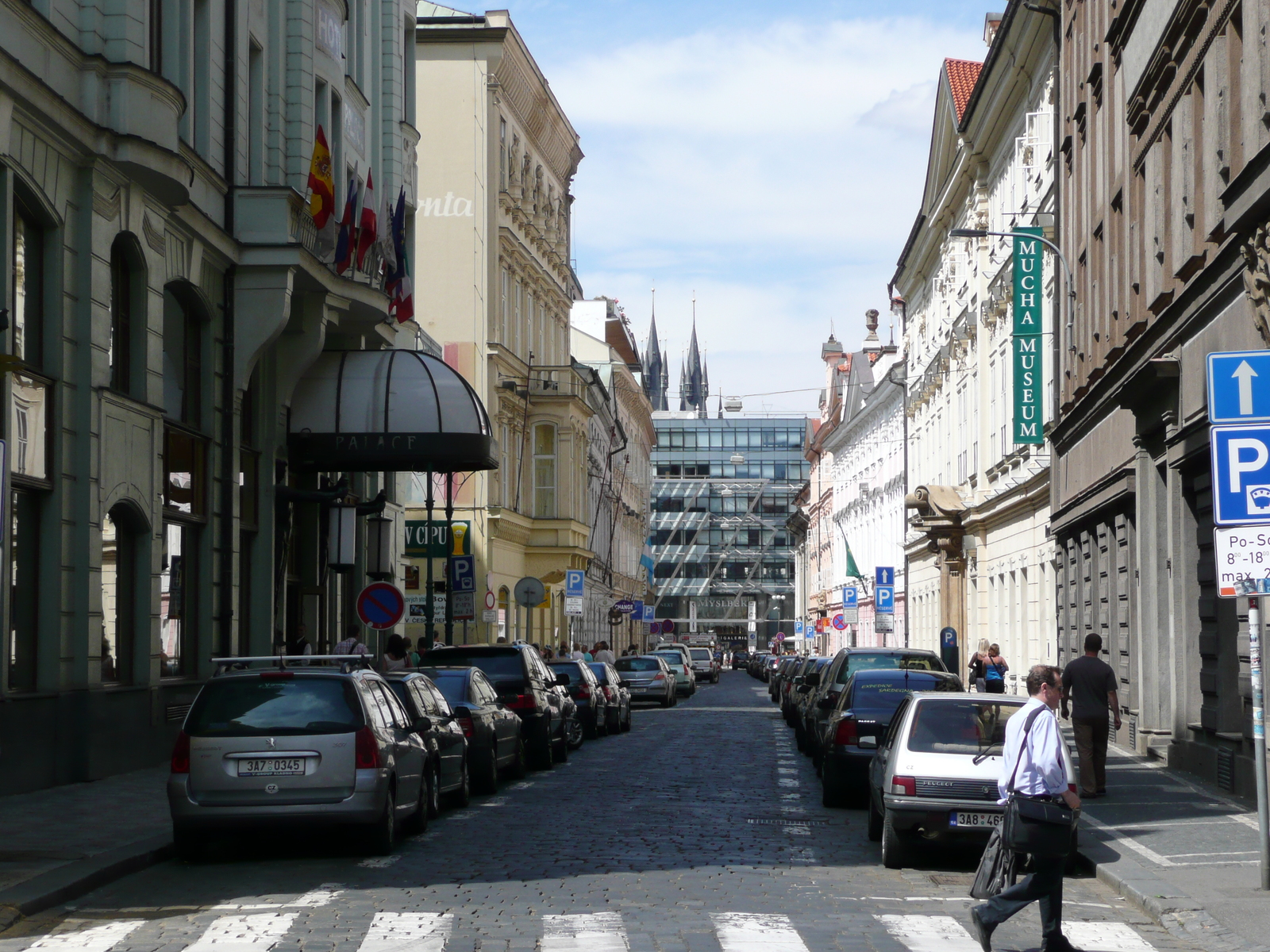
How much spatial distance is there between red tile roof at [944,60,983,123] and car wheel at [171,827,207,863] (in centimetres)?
3617

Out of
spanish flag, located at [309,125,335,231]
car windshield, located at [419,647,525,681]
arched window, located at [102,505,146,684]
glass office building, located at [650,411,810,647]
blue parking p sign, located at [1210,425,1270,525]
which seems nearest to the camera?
blue parking p sign, located at [1210,425,1270,525]

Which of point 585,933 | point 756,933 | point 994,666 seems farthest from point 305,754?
point 994,666

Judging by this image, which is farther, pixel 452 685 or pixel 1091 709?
pixel 452 685

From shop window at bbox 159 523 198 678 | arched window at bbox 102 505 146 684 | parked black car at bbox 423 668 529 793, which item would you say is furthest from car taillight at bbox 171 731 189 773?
shop window at bbox 159 523 198 678

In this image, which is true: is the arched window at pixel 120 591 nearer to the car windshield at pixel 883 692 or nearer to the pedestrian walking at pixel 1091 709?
the car windshield at pixel 883 692

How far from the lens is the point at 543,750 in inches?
943

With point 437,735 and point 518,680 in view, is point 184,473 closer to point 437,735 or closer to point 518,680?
point 518,680

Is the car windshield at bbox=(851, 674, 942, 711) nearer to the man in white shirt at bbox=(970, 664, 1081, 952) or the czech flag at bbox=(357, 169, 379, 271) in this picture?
the man in white shirt at bbox=(970, 664, 1081, 952)

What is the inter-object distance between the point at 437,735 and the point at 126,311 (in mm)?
8311

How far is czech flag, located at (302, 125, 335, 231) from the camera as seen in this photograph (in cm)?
2753

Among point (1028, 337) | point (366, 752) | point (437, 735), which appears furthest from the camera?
point (1028, 337)

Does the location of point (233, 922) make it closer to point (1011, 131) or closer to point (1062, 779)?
point (1062, 779)

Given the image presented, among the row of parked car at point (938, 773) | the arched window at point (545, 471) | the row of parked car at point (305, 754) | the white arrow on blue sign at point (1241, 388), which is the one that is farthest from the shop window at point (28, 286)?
the arched window at point (545, 471)

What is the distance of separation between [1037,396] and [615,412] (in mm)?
49924
